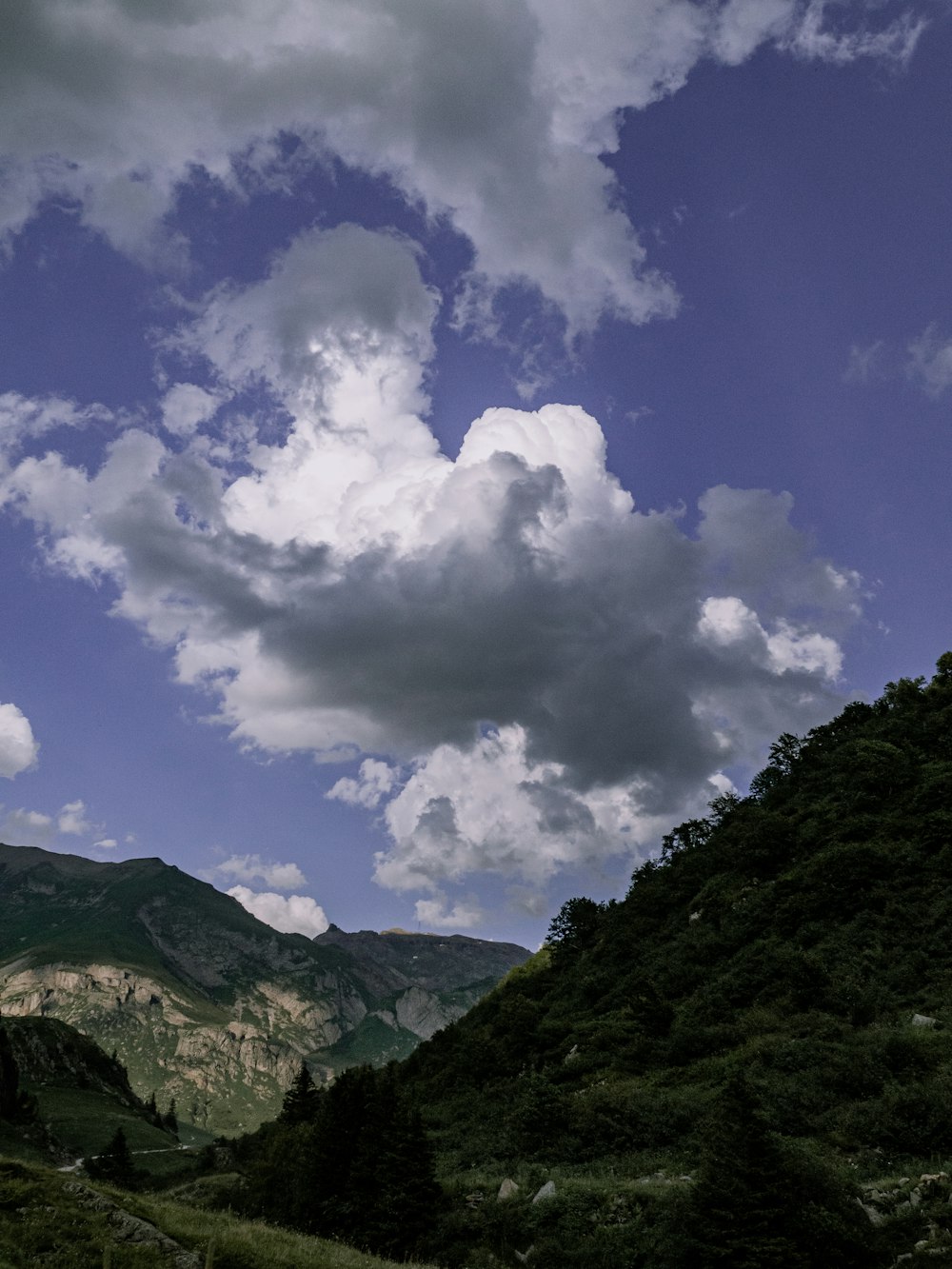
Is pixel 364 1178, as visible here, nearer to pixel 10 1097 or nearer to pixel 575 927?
pixel 575 927

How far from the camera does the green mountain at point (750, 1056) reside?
2094cm

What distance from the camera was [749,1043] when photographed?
37656 millimetres

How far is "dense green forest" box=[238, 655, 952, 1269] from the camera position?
20984 mm

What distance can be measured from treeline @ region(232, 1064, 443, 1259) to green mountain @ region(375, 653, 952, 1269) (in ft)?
6.64

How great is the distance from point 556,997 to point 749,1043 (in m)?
36.1

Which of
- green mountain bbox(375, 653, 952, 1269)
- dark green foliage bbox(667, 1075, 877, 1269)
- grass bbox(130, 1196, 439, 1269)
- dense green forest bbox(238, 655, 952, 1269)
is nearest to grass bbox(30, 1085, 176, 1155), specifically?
green mountain bbox(375, 653, 952, 1269)

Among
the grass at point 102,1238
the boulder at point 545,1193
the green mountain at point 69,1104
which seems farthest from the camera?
the green mountain at point 69,1104

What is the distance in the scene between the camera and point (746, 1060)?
35719 millimetres

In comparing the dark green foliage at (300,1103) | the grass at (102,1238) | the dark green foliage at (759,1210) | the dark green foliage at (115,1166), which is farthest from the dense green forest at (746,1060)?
the dark green foliage at (115,1166)

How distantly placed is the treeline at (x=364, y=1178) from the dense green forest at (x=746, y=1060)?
0.44 metres

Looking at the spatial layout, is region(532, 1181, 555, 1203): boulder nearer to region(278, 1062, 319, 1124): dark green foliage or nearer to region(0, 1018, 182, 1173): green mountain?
region(278, 1062, 319, 1124): dark green foliage

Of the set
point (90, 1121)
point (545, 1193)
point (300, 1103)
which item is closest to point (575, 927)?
point (300, 1103)

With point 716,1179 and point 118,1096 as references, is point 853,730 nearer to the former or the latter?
point 716,1179

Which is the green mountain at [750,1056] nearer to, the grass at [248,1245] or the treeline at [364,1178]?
the treeline at [364,1178]
